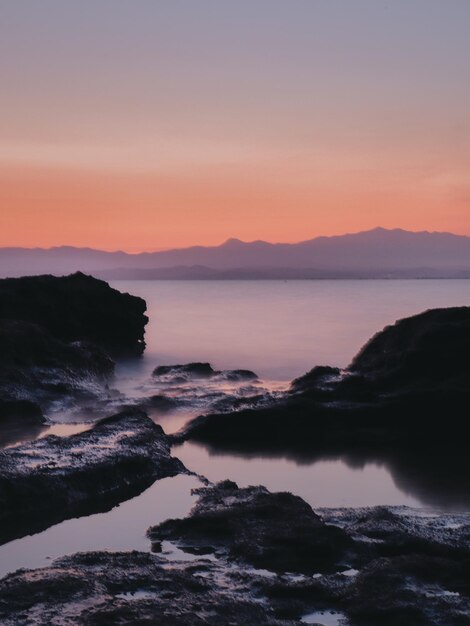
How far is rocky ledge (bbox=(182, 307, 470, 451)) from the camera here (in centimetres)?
1129

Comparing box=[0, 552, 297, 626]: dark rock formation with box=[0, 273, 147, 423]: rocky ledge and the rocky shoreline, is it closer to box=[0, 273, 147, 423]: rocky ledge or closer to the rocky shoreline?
the rocky shoreline

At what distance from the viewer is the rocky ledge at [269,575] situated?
4863 mm

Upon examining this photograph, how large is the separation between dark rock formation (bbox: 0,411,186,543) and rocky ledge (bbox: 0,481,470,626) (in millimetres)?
1245

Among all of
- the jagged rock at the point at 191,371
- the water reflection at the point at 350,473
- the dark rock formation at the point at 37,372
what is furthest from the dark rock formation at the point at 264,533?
the jagged rock at the point at 191,371

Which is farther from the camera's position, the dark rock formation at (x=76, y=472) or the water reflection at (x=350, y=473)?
the water reflection at (x=350, y=473)

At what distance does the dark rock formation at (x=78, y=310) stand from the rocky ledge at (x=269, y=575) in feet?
50.3

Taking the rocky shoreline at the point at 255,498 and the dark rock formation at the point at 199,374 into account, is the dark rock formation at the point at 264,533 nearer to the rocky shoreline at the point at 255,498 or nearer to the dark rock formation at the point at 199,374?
the rocky shoreline at the point at 255,498

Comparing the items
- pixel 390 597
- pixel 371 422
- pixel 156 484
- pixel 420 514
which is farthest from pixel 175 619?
pixel 371 422

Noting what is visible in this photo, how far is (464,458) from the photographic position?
10344 mm

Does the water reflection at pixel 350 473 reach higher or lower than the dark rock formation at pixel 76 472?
lower

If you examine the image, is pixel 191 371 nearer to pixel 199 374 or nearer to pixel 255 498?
pixel 199 374

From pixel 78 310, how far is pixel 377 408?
13548mm

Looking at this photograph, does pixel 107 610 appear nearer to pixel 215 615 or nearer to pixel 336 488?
pixel 215 615

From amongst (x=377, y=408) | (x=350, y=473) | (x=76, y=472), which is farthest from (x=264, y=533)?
(x=377, y=408)
